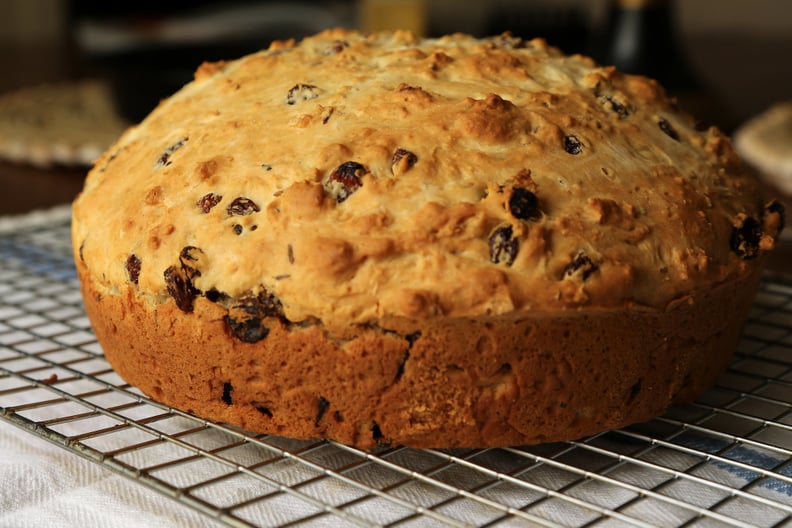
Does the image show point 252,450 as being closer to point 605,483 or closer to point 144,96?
point 605,483

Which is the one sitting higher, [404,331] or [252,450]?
[404,331]

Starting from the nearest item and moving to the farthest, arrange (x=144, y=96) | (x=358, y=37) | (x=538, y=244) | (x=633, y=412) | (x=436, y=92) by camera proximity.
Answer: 1. (x=538, y=244)
2. (x=633, y=412)
3. (x=436, y=92)
4. (x=358, y=37)
5. (x=144, y=96)

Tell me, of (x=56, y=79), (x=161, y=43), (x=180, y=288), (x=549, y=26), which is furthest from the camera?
(x=56, y=79)

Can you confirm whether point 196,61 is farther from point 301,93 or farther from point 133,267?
point 133,267

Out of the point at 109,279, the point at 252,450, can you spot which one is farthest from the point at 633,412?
the point at 109,279

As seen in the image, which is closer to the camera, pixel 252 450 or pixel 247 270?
pixel 247 270

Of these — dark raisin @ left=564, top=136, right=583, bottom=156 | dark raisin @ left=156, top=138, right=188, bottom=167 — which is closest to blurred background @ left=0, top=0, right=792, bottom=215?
dark raisin @ left=156, top=138, right=188, bottom=167

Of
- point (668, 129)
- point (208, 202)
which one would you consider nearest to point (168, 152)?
point (208, 202)
